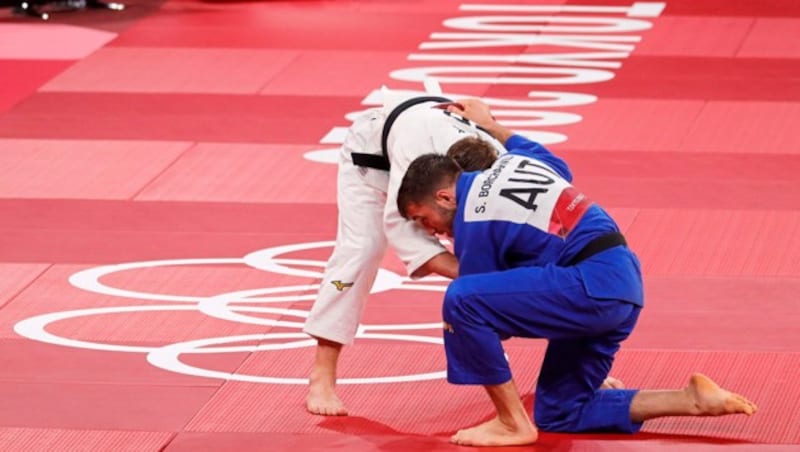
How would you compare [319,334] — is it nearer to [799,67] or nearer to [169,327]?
[169,327]

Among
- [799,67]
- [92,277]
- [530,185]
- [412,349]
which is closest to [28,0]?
[799,67]

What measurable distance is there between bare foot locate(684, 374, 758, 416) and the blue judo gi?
0.35 meters

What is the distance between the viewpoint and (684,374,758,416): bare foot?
692cm

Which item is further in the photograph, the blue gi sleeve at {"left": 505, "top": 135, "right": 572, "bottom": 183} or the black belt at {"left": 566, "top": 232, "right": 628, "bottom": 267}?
the blue gi sleeve at {"left": 505, "top": 135, "right": 572, "bottom": 183}

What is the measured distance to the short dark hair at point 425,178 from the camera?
272 inches

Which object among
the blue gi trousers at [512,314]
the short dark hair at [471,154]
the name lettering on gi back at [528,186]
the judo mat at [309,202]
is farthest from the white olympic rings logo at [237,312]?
the name lettering on gi back at [528,186]

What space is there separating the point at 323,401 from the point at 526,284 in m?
1.15

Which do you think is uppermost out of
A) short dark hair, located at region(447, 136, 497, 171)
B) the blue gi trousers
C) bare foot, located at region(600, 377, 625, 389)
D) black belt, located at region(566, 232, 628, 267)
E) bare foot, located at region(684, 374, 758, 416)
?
short dark hair, located at region(447, 136, 497, 171)

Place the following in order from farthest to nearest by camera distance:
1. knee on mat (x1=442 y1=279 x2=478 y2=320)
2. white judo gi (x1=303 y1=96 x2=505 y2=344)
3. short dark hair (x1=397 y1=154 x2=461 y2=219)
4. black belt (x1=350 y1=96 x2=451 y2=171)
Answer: white judo gi (x1=303 y1=96 x2=505 y2=344), black belt (x1=350 y1=96 x2=451 y2=171), short dark hair (x1=397 y1=154 x2=461 y2=219), knee on mat (x1=442 y1=279 x2=478 y2=320)

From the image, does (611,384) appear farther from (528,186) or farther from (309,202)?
(309,202)

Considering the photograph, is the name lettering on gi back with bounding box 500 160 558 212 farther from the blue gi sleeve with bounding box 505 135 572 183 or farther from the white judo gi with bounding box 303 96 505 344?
the white judo gi with bounding box 303 96 505 344

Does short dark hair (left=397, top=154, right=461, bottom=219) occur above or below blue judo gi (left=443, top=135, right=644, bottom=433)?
above

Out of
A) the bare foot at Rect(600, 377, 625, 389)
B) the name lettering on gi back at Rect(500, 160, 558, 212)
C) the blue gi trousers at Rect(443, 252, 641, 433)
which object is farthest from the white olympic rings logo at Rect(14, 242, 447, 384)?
the name lettering on gi back at Rect(500, 160, 558, 212)

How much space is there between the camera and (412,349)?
27.5 ft
